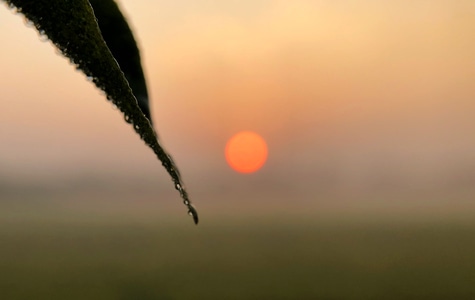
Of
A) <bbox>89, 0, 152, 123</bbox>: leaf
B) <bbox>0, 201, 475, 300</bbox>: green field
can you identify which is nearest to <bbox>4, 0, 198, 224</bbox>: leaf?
<bbox>89, 0, 152, 123</bbox>: leaf

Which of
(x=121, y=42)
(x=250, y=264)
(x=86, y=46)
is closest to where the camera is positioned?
(x=86, y=46)

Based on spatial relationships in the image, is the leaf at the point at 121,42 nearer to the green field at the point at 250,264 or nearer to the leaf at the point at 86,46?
the leaf at the point at 86,46

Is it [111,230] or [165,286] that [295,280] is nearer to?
[165,286]

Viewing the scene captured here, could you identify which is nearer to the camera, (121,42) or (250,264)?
(121,42)

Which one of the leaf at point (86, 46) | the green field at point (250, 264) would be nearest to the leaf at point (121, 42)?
the leaf at point (86, 46)

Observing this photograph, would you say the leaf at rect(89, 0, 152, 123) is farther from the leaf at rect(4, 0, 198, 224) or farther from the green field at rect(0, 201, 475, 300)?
the green field at rect(0, 201, 475, 300)

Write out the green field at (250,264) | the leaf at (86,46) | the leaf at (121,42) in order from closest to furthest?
the leaf at (86,46)
the leaf at (121,42)
the green field at (250,264)

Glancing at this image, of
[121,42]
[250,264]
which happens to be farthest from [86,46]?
[250,264]

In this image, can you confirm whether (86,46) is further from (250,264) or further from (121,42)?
(250,264)

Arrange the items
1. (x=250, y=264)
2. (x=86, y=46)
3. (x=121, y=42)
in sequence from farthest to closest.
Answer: (x=250, y=264), (x=121, y=42), (x=86, y=46)
